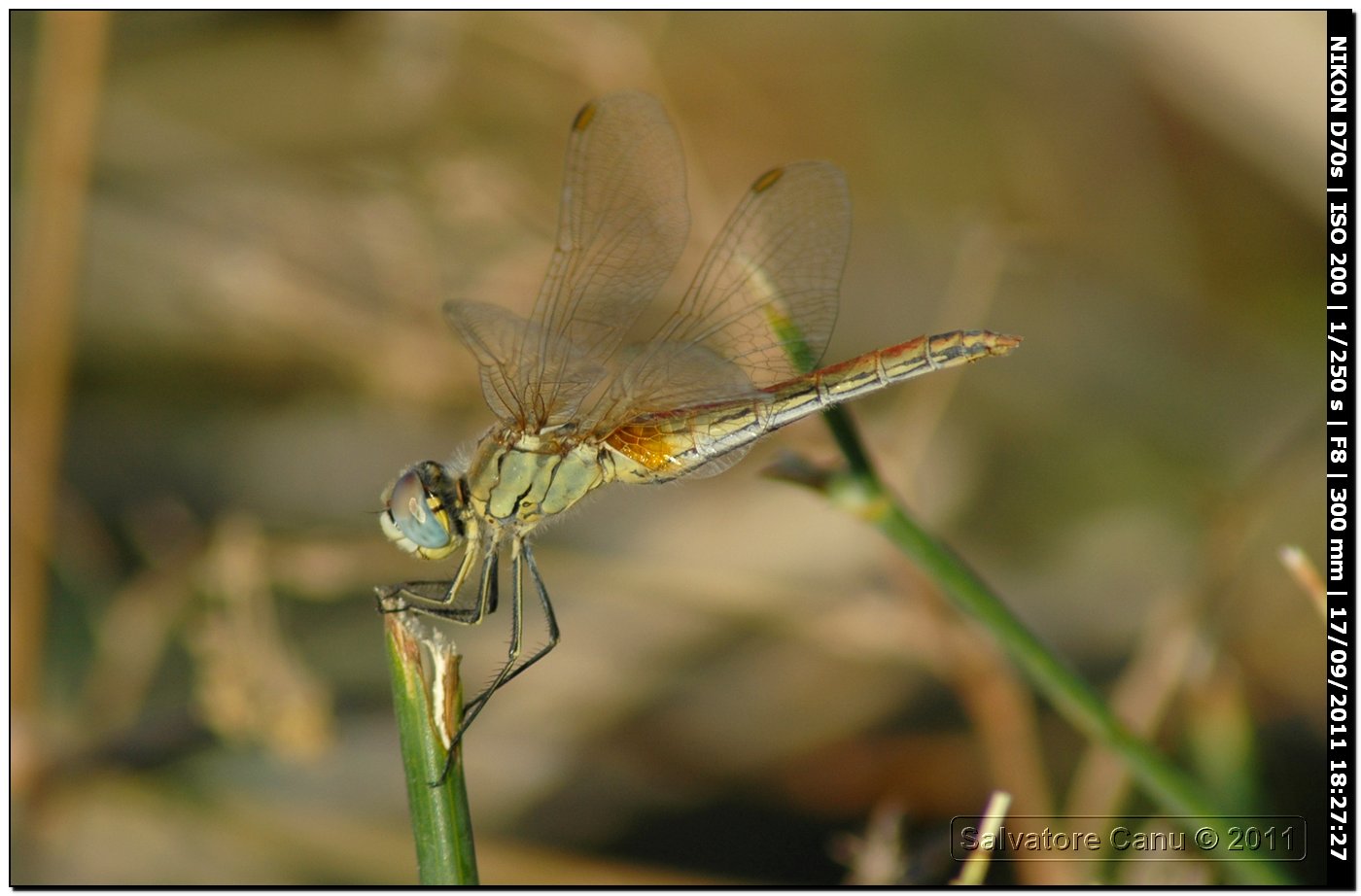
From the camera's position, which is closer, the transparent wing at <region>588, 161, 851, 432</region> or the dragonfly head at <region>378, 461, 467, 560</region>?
the dragonfly head at <region>378, 461, 467, 560</region>

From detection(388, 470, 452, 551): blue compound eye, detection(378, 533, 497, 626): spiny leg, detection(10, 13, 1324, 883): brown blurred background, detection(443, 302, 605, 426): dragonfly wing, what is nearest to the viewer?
detection(378, 533, 497, 626): spiny leg

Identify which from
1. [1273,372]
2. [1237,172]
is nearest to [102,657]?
[1273,372]

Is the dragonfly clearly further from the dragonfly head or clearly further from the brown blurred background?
the brown blurred background

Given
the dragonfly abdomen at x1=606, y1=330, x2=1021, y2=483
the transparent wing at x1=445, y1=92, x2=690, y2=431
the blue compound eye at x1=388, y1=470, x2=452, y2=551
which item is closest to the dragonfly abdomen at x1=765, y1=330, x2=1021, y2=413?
the dragonfly abdomen at x1=606, y1=330, x2=1021, y2=483

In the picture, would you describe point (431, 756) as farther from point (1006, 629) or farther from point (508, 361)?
point (508, 361)

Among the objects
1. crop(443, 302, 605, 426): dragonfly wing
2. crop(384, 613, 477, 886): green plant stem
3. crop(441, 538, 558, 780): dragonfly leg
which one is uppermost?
crop(443, 302, 605, 426): dragonfly wing

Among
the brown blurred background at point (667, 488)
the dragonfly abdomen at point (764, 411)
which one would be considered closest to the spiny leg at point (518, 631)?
the dragonfly abdomen at point (764, 411)

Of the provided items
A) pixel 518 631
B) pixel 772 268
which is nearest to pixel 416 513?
pixel 518 631
